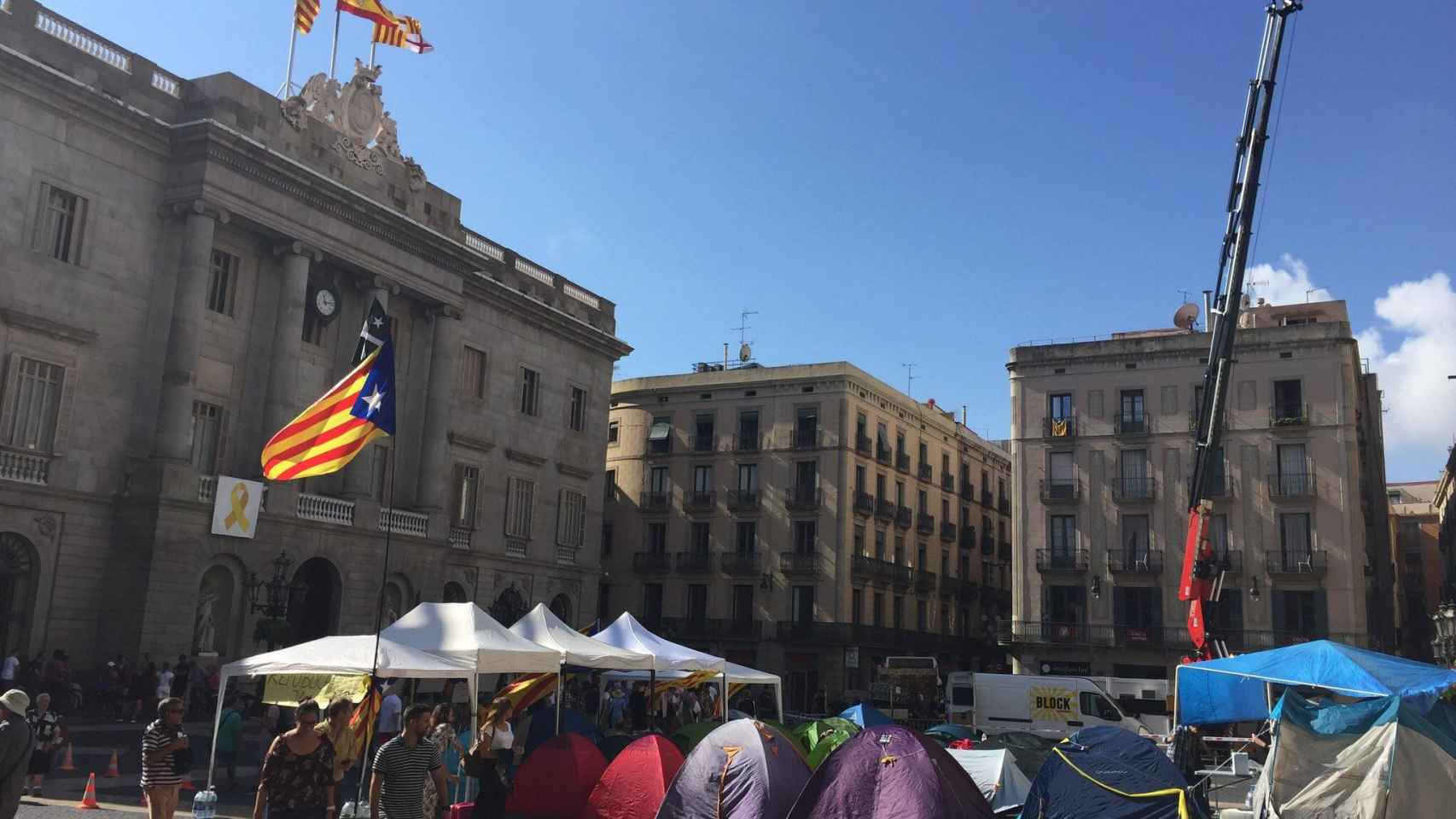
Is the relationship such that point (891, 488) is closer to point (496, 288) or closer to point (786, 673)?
point (786, 673)

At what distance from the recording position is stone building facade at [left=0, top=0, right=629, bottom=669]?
1049 inches

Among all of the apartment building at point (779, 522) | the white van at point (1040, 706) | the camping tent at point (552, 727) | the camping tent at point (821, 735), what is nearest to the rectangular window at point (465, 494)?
the apartment building at point (779, 522)

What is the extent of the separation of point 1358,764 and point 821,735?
27.5 feet

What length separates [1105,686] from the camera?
3641 centimetres

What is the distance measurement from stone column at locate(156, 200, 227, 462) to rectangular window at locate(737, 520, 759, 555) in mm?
27688

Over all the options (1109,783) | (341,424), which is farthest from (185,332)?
(1109,783)

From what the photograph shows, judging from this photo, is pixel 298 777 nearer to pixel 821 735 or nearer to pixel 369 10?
pixel 821 735

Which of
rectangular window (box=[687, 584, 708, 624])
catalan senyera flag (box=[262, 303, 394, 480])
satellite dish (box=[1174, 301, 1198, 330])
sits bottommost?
rectangular window (box=[687, 584, 708, 624])

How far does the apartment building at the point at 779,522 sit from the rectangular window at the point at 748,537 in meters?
0.06

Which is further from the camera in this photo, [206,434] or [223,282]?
[223,282]

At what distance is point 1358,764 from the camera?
45.5 ft

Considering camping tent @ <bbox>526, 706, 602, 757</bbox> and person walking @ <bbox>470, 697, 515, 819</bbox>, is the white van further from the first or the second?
person walking @ <bbox>470, 697, 515, 819</bbox>

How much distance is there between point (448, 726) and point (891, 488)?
1680 inches

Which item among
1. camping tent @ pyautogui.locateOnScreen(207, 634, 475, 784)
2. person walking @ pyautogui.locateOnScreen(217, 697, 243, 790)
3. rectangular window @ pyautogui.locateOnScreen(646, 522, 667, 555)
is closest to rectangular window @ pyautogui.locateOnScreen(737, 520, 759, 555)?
rectangular window @ pyautogui.locateOnScreen(646, 522, 667, 555)
